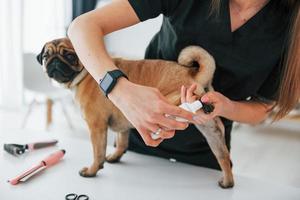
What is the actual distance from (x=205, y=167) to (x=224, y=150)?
131mm

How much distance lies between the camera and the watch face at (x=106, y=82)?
0.66 m

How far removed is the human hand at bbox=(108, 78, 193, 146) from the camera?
2.07 ft

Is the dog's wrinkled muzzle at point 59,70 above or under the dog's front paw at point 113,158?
above

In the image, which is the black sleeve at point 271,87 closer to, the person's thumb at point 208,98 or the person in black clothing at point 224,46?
the person in black clothing at point 224,46


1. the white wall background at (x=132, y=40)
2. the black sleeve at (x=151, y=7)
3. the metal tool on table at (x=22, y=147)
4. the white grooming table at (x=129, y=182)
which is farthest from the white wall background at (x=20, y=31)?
the black sleeve at (x=151, y=7)

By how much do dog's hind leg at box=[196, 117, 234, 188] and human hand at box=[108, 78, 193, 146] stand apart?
0.52 feet

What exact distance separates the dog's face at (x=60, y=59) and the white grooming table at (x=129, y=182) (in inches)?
9.0

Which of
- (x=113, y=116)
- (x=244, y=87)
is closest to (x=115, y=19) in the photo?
(x=113, y=116)

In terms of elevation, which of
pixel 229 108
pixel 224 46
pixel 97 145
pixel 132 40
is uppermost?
pixel 224 46

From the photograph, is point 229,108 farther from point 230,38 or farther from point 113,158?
point 113,158

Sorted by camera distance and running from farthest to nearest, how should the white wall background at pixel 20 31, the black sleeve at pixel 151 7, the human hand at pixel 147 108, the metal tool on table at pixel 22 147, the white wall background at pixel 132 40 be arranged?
the white wall background at pixel 132 40, the white wall background at pixel 20 31, the metal tool on table at pixel 22 147, the black sleeve at pixel 151 7, the human hand at pixel 147 108

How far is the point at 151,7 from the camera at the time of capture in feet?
2.51

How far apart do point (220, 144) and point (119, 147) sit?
265mm

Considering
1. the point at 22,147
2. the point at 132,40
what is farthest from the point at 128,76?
the point at 132,40
